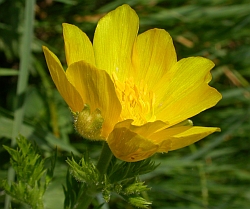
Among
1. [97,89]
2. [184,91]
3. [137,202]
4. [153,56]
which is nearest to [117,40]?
[153,56]

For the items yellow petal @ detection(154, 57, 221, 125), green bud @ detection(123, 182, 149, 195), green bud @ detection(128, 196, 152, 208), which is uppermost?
yellow petal @ detection(154, 57, 221, 125)

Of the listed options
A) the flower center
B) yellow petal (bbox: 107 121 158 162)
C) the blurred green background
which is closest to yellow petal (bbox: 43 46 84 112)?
yellow petal (bbox: 107 121 158 162)

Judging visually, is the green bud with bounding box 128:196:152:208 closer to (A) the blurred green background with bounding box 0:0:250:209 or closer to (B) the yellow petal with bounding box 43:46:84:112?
(B) the yellow petal with bounding box 43:46:84:112

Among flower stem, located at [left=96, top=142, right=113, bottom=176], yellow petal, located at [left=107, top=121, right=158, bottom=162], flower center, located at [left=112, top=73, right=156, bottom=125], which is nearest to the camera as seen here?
yellow petal, located at [left=107, top=121, right=158, bottom=162]

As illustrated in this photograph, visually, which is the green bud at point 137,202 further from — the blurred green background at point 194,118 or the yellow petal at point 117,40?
the blurred green background at point 194,118

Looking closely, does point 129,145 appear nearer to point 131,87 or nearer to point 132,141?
point 132,141

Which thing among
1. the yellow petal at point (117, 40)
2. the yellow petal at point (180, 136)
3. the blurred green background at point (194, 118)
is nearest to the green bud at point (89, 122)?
the yellow petal at point (180, 136)

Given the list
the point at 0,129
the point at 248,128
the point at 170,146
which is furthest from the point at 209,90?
the point at 248,128

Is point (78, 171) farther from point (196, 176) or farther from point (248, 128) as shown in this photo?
point (248, 128)
